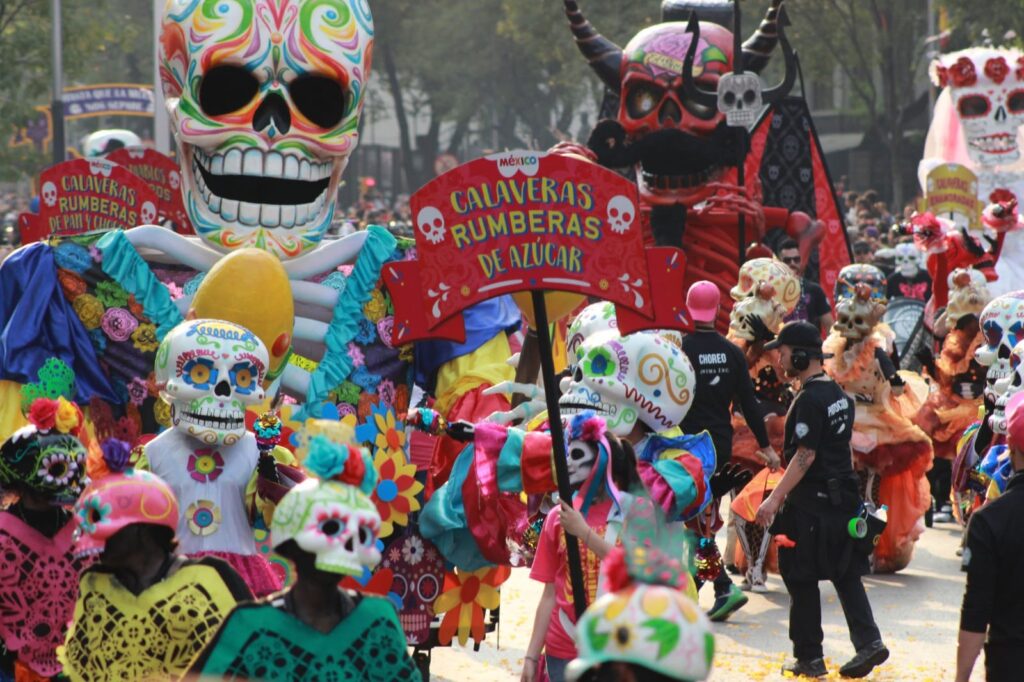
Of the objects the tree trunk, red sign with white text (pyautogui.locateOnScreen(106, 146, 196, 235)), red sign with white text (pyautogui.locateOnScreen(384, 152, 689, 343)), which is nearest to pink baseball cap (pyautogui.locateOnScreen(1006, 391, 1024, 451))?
red sign with white text (pyautogui.locateOnScreen(384, 152, 689, 343))

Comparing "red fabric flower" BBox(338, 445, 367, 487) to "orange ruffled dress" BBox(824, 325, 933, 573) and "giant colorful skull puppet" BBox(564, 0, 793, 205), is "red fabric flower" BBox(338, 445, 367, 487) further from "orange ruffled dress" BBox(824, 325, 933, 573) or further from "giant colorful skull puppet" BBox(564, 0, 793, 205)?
"giant colorful skull puppet" BBox(564, 0, 793, 205)

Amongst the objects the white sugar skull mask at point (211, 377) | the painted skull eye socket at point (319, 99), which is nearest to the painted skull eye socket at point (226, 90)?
the painted skull eye socket at point (319, 99)

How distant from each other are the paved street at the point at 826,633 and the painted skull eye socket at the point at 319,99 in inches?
96.5

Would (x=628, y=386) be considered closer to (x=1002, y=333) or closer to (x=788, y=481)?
(x=788, y=481)

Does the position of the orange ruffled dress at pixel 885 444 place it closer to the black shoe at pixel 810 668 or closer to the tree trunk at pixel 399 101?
the black shoe at pixel 810 668

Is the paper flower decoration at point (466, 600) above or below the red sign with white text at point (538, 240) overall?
below

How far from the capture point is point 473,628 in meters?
6.86

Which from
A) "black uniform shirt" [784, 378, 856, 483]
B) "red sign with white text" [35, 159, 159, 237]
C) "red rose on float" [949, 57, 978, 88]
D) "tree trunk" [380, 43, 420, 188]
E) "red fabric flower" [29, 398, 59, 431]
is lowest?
"black uniform shirt" [784, 378, 856, 483]

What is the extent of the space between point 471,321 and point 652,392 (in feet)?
4.12

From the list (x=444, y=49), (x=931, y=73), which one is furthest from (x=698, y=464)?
(x=444, y=49)

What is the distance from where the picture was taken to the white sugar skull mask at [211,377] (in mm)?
5879

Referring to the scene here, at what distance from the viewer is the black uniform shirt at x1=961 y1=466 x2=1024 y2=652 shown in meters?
5.14

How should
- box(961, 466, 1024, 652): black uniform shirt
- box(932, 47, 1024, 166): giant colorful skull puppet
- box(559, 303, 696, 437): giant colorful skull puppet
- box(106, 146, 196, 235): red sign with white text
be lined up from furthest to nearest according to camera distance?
box(932, 47, 1024, 166): giant colorful skull puppet
box(106, 146, 196, 235): red sign with white text
box(559, 303, 696, 437): giant colorful skull puppet
box(961, 466, 1024, 652): black uniform shirt

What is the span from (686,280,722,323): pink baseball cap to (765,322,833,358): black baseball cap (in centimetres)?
61
